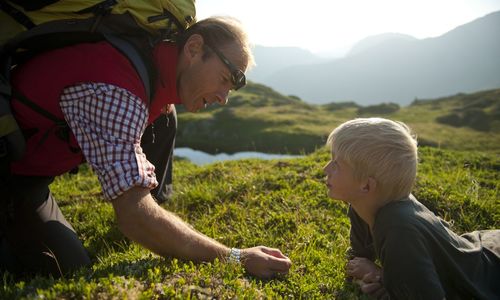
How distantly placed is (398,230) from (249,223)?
2.68m

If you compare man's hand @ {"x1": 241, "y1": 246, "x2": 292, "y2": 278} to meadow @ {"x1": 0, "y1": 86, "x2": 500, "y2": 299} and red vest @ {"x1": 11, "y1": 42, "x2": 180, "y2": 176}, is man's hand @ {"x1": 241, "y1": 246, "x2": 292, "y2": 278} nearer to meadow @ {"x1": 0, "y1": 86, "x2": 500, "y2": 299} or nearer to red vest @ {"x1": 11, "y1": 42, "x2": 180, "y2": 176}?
meadow @ {"x1": 0, "y1": 86, "x2": 500, "y2": 299}

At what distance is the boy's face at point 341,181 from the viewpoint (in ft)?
12.3

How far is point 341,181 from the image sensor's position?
12.4 feet

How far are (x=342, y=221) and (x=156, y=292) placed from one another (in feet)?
11.2

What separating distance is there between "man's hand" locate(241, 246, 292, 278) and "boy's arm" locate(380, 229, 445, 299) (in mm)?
979

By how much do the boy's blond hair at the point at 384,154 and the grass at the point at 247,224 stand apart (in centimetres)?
115

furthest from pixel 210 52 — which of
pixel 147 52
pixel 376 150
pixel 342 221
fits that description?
pixel 342 221

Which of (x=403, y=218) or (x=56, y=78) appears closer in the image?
(x=403, y=218)

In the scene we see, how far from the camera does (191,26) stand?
448 centimetres

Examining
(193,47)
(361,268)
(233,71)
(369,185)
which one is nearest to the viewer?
(369,185)

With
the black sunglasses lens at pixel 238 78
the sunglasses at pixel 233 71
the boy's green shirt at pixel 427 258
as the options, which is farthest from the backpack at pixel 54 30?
the boy's green shirt at pixel 427 258

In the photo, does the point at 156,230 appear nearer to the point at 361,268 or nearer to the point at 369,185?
the point at 369,185

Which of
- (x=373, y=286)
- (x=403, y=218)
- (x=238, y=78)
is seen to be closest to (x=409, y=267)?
(x=403, y=218)

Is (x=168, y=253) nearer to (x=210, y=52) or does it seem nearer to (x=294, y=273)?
(x=294, y=273)
